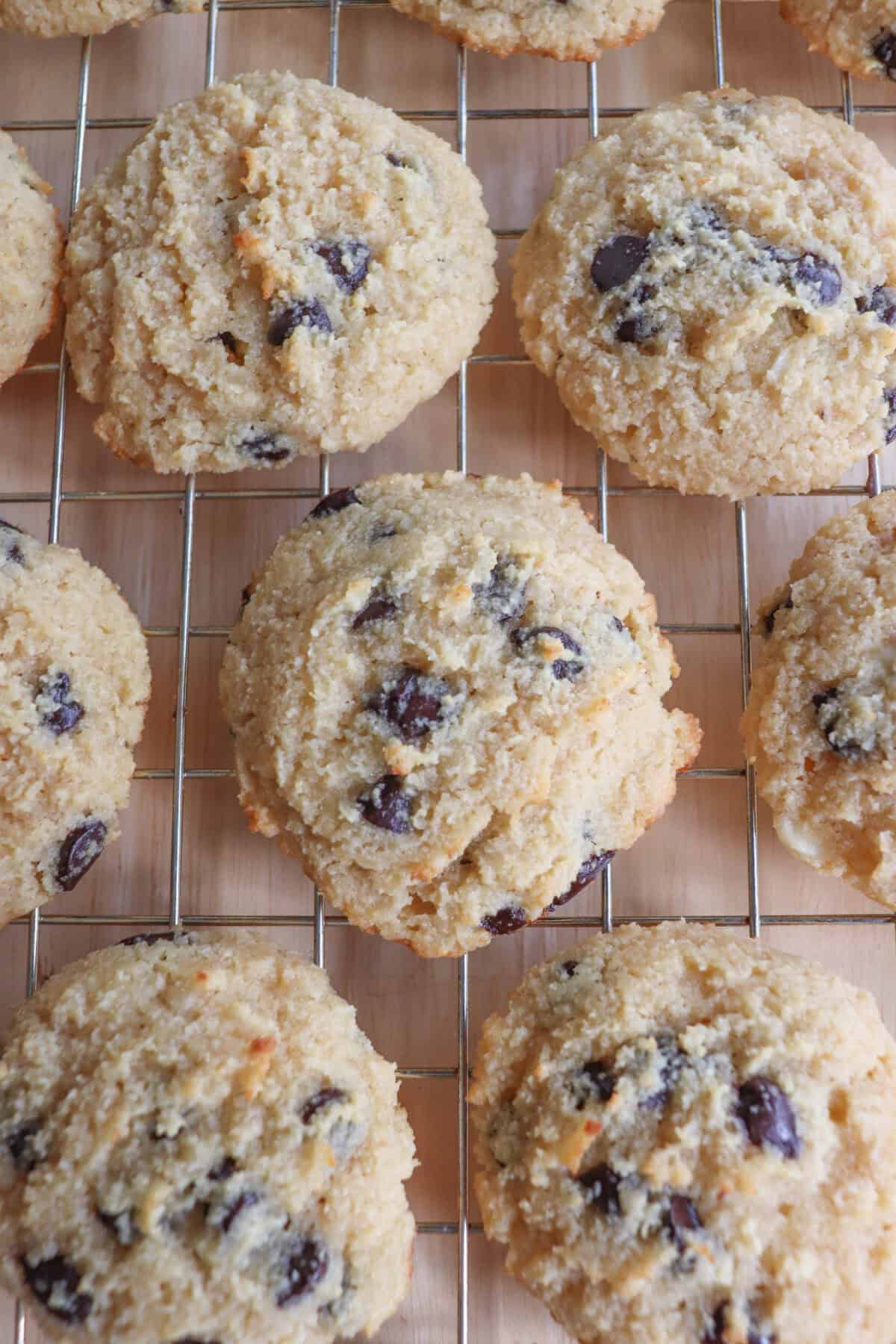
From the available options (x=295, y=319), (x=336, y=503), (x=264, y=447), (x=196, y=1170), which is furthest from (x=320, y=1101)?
(x=295, y=319)

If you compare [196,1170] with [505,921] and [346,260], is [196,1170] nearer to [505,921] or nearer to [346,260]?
[505,921]

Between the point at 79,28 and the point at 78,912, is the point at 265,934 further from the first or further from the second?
the point at 79,28

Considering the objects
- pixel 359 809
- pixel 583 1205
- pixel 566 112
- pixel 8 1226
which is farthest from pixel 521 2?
pixel 8 1226

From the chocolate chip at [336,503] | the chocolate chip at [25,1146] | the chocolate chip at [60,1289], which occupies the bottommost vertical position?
the chocolate chip at [60,1289]

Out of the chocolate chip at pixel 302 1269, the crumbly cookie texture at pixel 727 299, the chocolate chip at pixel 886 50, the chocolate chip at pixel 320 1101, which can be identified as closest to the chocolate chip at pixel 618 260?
the crumbly cookie texture at pixel 727 299

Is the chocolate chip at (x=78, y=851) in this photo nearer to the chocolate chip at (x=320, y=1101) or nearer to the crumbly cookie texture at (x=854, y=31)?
the chocolate chip at (x=320, y=1101)

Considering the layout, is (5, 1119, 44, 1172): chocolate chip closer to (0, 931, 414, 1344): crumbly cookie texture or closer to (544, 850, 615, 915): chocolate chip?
(0, 931, 414, 1344): crumbly cookie texture
